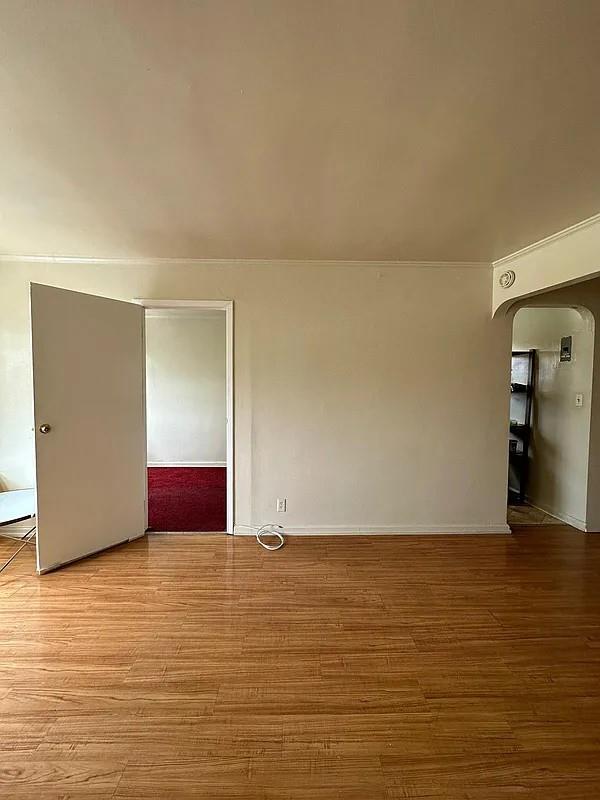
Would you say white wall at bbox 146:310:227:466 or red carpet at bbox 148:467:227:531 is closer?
red carpet at bbox 148:467:227:531

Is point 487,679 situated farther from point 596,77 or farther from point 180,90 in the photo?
point 180,90

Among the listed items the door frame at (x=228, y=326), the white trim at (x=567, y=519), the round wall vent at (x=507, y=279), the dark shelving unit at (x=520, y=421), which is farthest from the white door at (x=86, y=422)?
the dark shelving unit at (x=520, y=421)

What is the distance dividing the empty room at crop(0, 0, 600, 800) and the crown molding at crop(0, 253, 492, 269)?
27 mm

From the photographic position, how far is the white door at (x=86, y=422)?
10.1ft

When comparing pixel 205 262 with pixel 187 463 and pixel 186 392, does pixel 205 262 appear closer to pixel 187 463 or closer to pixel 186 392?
Answer: pixel 186 392

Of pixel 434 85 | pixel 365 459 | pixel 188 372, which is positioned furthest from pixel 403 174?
pixel 188 372

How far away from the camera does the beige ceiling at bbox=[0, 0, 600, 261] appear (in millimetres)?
1194

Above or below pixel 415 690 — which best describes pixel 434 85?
above

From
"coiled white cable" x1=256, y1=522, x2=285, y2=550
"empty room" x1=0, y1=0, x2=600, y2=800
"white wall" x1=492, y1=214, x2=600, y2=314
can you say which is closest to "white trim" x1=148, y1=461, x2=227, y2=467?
"empty room" x1=0, y1=0, x2=600, y2=800

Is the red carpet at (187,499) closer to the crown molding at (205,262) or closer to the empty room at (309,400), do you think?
the empty room at (309,400)

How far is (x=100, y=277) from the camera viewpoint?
379 cm

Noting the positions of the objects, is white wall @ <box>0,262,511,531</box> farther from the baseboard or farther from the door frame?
the baseboard

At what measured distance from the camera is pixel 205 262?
12.4 feet

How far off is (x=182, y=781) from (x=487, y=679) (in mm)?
1459
